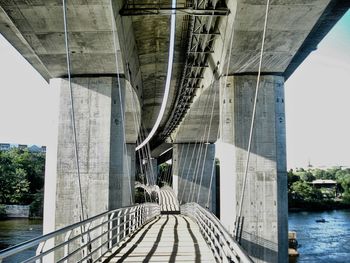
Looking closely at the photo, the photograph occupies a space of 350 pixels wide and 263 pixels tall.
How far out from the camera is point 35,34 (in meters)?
14.8

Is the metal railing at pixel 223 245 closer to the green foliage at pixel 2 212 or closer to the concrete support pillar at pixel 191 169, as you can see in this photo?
the concrete support pillar at pixel 191 169

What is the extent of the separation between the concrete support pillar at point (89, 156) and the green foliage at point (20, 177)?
231 ft

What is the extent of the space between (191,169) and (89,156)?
102 feet

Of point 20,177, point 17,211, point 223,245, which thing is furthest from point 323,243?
point 20,177

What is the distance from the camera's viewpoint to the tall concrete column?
17.1 m

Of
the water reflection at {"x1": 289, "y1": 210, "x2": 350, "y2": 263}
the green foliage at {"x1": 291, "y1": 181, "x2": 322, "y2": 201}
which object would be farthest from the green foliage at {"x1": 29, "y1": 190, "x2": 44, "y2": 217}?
the green foliage at {"x1": 291, "y1": 181, "x2": 322, "y2": 201}

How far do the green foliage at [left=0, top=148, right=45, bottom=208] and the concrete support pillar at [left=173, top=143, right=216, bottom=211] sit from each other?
1782 inches

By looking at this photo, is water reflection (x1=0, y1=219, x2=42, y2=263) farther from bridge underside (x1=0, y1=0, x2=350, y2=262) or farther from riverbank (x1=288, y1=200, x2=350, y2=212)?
riverbank (x1=288, y1=200, x2=350, y2=212)

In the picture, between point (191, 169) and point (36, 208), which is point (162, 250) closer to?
point (191, 169)

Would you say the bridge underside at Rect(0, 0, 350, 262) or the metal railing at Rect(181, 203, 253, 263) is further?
the bridge underside at Rect(0, 0, 350, 262)

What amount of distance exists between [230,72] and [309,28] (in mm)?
4280

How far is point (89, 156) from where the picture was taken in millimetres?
17953

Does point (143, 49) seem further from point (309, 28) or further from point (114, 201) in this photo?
point (309, 28)

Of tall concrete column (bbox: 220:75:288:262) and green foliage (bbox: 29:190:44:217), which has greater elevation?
tall concrete column (bbox: 220:75:288:262)
